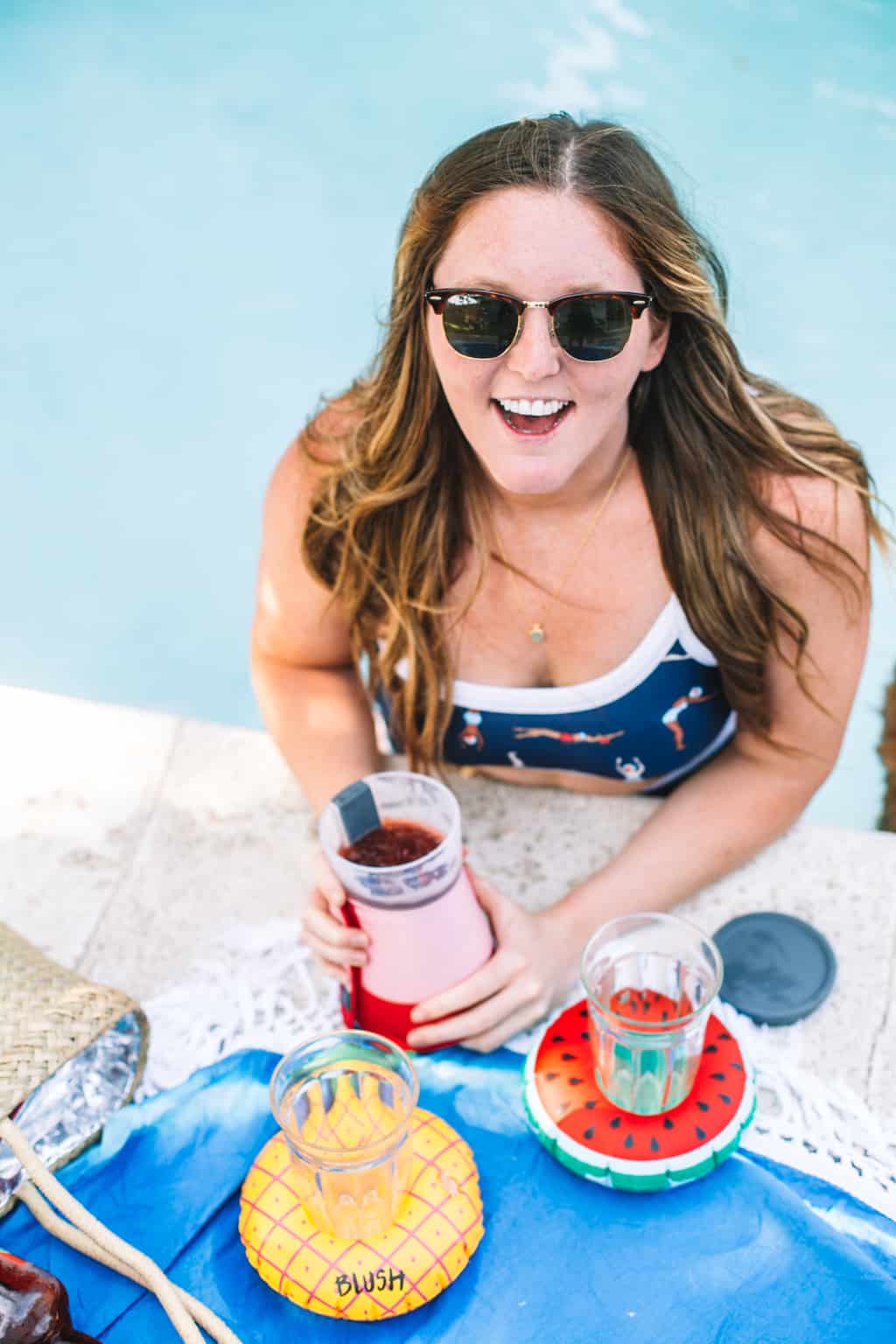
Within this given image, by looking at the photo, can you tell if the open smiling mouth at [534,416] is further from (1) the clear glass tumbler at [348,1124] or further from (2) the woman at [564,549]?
(1) the clear glass tumbler at [348,1124]

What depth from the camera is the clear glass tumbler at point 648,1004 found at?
4.26 ft

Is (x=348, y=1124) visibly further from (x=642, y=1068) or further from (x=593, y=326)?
(x=593, y=326)

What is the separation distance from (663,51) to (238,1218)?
4.72 metres

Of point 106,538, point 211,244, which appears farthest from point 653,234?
point 211,244

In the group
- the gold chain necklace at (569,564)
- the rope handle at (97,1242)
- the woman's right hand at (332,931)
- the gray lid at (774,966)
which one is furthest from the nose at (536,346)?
the rope handle at (97,1242)

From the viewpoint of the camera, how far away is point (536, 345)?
4.37 ft

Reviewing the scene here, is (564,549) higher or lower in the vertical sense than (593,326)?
lower

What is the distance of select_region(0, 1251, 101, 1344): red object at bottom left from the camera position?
1.07m

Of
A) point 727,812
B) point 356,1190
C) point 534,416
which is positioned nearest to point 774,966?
point 727,812

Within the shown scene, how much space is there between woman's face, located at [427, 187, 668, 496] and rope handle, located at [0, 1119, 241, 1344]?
3.01 ft

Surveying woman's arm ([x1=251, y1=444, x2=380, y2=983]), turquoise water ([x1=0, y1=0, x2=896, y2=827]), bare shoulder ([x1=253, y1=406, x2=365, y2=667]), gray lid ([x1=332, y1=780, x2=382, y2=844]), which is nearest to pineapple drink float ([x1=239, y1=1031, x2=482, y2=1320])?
gray lid ([x1=332, y1=780, x2=382, y2=844])

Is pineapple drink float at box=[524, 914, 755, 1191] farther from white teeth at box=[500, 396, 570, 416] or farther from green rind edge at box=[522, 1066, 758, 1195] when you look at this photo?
white teeth at box=[500, 396, 570, 416]

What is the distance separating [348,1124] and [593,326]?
926mm

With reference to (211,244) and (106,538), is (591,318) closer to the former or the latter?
(106,538)
